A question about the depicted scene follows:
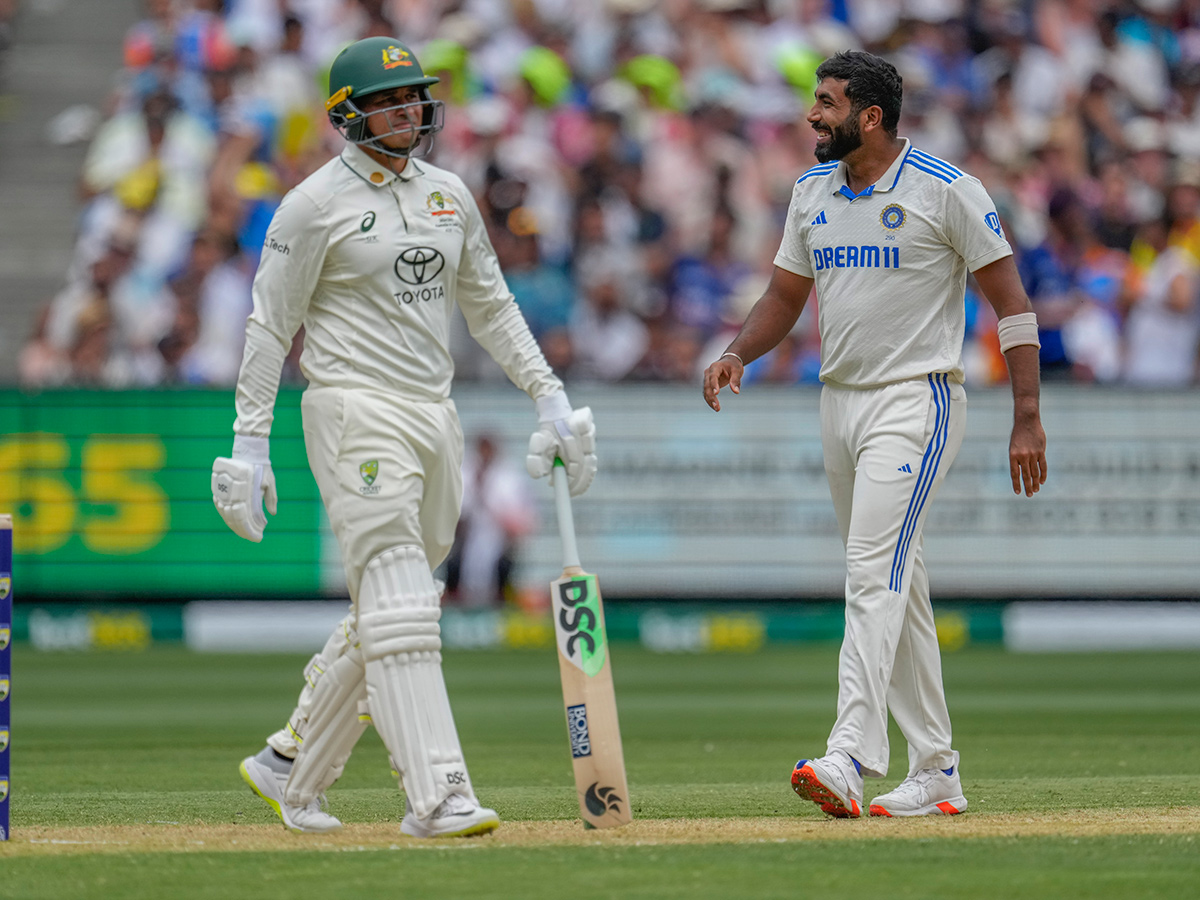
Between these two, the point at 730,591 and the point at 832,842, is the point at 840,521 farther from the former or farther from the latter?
the point at 730,591

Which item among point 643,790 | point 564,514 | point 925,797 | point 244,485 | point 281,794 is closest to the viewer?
point 244,485

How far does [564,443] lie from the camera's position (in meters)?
5.96

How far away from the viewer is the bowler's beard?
6.26 m

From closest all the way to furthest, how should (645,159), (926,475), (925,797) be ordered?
(926,475) < (925,797) < (645,159)

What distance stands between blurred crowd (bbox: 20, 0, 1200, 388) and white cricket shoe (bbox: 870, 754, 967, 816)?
8.26m

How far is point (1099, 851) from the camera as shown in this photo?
17.6 feet

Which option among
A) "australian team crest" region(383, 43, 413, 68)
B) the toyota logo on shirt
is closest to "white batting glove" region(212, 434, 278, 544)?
the toyota logo on shirt

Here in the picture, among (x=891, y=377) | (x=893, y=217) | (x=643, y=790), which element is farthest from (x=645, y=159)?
(x=891, y=377)

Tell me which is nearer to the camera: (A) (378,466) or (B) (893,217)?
(A) (378,466)

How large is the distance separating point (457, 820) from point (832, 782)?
116 cm

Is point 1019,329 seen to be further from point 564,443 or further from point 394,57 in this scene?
point 394,57

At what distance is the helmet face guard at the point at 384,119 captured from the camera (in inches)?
229

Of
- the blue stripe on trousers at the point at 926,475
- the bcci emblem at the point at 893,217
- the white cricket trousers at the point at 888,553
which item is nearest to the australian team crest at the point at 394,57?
the bcci emblem at the point at 893,217

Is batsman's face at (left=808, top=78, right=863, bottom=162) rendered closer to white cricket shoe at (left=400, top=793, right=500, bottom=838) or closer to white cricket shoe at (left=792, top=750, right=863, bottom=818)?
white cricket shoe at (left=792, top=750, right=863, bottom=818)
